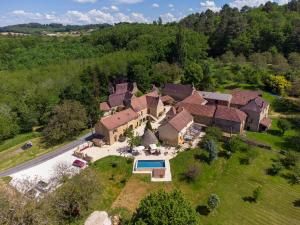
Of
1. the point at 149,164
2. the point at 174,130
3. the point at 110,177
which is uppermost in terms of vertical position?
the point at 174,130

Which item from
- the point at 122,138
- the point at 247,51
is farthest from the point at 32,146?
the point at 247,51

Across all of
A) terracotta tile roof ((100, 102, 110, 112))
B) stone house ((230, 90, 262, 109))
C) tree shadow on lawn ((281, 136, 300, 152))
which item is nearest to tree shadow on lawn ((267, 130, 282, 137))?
tree shadow on lawn ((281, 136, 300, 152))

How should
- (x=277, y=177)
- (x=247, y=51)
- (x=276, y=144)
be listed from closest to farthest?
(x=277, y=177) < (x=276, y=144) < (x=247, y=51)

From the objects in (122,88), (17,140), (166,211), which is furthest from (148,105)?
(166,211)

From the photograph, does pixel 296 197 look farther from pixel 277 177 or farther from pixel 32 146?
pixel 32 146

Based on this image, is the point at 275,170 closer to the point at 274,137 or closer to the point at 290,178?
the point at 290,178

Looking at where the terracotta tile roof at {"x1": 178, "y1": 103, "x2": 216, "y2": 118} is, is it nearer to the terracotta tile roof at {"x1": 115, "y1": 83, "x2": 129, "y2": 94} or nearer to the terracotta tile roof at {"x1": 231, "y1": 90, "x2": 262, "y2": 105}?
the terracotta tile roof at {"x1": 231, "y1": 90, "x2": 262, "y2": 105}

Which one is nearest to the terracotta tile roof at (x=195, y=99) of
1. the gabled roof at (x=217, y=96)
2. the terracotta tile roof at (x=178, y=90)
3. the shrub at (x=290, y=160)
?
the gabled roof at (x=217, y=96)
